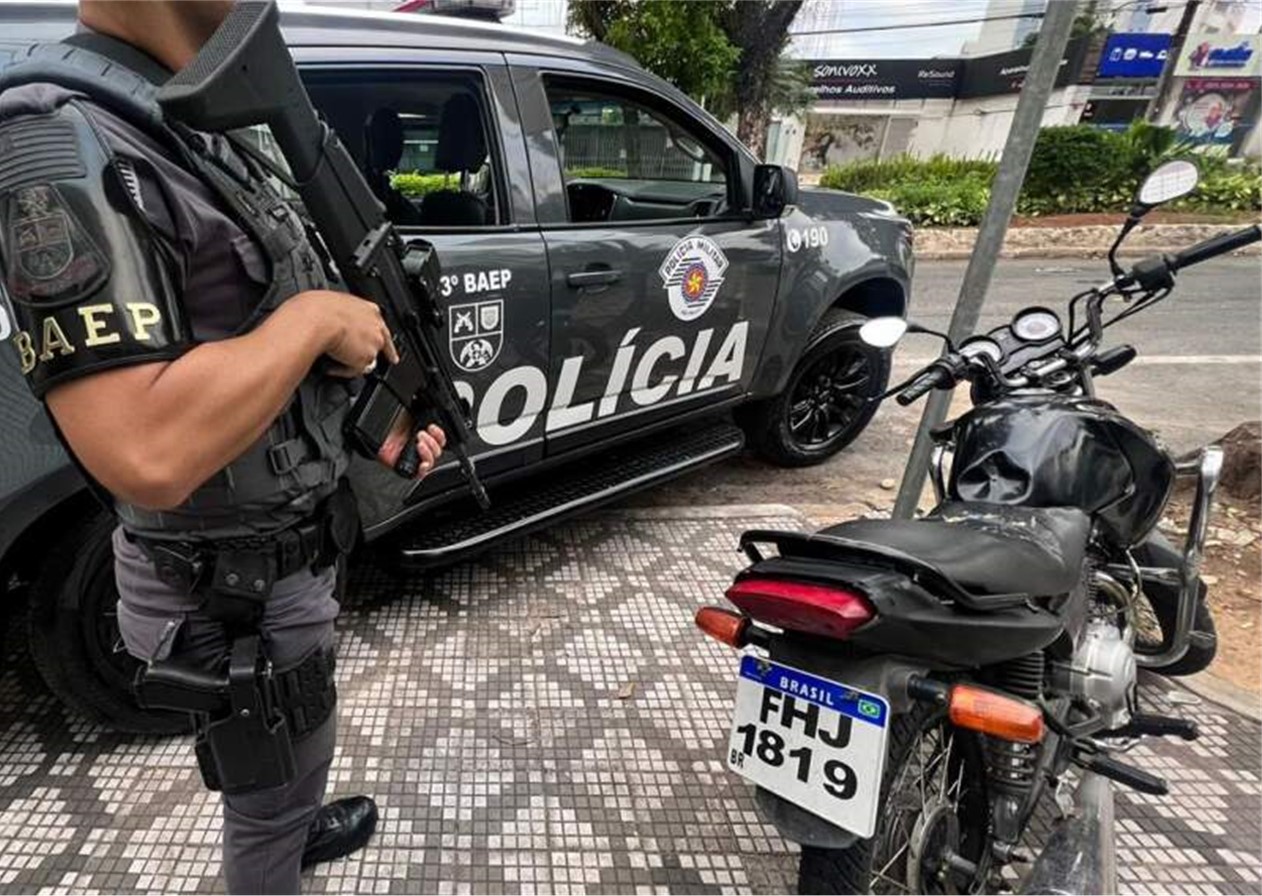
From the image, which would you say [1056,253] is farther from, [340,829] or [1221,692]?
[340,829]

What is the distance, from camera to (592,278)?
2.51 metres

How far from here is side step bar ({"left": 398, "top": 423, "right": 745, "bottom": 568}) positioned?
2445mm

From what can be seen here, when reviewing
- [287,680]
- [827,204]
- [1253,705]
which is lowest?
[1253,705]

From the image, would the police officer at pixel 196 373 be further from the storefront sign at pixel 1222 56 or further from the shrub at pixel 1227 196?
the storefront sign at pixel 1222 56

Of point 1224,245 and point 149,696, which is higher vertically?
point 1224,245

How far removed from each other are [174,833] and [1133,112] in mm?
31171

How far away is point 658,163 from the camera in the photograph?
353 centimetres

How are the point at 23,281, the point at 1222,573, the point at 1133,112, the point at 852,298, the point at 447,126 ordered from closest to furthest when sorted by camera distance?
the point at 23,281 → the point at 447,126 → the point at 1222,573 → the point at 852,298 → the point at 1133,112

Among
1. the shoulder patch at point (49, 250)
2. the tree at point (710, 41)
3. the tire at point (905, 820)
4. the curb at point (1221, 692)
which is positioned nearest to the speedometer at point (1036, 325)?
the tire at point (905, 820)

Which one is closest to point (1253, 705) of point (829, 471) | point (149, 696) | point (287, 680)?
point (829, 471)

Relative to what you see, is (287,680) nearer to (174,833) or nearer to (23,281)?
(23,281)

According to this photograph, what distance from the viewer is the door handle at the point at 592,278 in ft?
8.09

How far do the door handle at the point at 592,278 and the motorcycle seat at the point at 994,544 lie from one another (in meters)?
1.39

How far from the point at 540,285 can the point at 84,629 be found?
1538 millimetres
